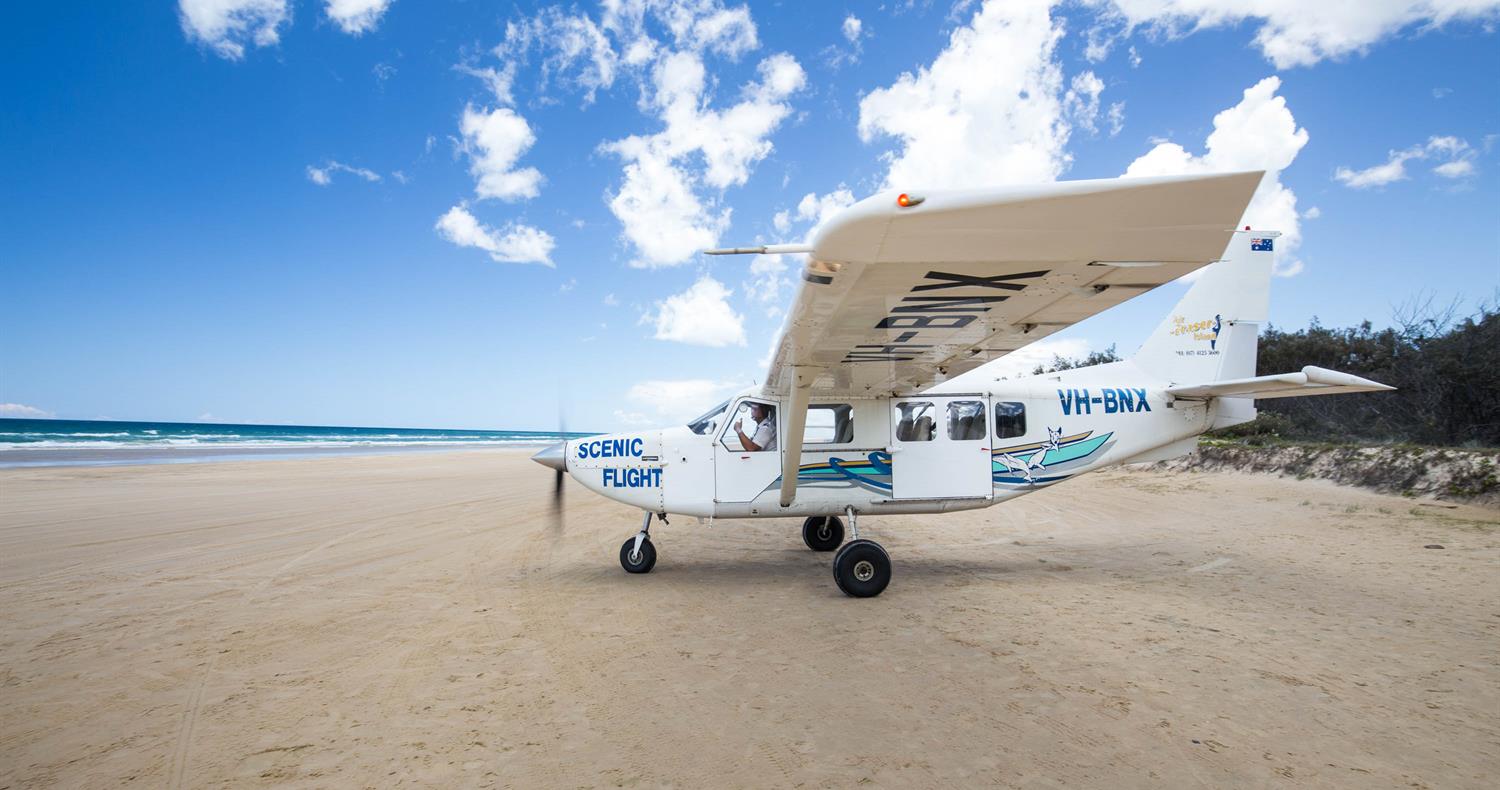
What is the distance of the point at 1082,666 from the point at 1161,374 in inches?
221

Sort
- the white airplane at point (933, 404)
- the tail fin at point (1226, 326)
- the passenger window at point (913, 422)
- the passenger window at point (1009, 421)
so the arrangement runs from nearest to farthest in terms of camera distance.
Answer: the white airplane at point (933, 404)
the passenger window at point (913, 422)
the passenger window at point (1009, 421)
the tail fin at point (1226, 326)

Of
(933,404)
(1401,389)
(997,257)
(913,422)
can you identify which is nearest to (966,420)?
(933,404)

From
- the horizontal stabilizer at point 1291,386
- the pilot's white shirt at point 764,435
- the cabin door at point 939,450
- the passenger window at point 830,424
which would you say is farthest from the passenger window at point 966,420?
the horizontal stabilizer at point 1291,386

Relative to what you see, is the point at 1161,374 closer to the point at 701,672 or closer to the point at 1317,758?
the point at 1317,758

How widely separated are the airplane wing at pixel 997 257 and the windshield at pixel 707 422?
8.09 feet

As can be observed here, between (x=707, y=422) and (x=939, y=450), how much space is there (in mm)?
2805

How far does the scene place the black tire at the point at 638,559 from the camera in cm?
694

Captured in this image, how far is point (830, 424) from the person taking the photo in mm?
7168

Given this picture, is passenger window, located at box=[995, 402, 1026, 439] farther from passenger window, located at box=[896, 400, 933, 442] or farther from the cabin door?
passenger window, located at box=[896, 400, 933, 442]

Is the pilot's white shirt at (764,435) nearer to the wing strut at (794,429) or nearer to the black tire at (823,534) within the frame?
the wing strut at (794,429)

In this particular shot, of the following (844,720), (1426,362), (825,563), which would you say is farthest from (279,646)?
(1426,362)

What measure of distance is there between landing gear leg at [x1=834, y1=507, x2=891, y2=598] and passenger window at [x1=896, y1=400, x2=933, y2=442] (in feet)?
5.37

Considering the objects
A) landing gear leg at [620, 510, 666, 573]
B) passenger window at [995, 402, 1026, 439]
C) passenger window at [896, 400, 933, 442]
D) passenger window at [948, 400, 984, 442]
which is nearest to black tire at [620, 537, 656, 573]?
landing gear leg at [620, 510, 666, 573]

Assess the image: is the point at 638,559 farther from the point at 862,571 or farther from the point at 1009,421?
the point at 1009,421
